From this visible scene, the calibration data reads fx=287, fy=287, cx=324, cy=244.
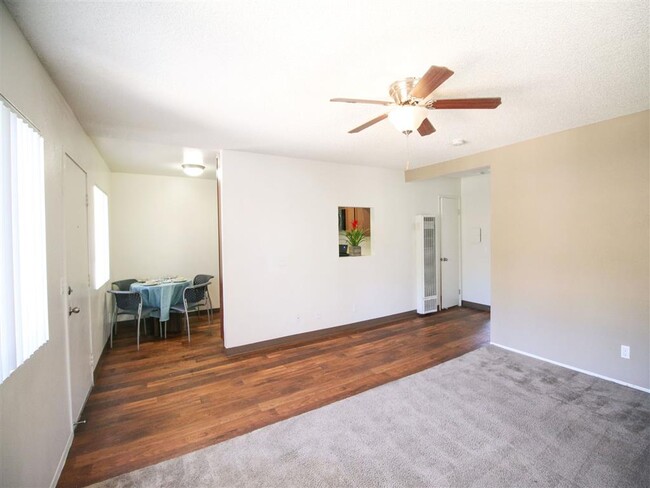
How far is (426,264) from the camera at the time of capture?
17.2 feet

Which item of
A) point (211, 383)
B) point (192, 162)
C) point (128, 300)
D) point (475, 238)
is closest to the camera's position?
point (211, 383)

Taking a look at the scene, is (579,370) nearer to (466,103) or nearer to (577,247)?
(577,247)

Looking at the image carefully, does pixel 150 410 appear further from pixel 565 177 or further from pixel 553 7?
pixel 565 177

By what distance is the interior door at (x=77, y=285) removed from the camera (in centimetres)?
223

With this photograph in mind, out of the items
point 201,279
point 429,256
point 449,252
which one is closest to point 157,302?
point 201,279

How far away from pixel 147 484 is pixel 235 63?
2.61 meters

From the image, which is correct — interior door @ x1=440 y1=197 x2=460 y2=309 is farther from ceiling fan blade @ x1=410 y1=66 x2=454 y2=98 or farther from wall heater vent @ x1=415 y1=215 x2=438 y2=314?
ceiling fan blade @ x1=410 y1=66 x2=454 y2=98

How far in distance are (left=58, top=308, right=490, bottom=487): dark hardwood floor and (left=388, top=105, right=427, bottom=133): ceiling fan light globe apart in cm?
236

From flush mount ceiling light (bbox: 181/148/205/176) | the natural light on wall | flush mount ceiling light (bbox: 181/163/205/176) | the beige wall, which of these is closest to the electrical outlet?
the beige wall

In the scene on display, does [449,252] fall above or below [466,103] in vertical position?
below

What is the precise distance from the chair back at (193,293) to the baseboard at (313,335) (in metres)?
1.16

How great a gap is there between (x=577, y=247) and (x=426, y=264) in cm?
237

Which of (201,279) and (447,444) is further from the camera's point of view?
(201,279)

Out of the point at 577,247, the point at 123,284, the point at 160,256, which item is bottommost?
the point at 123,284
